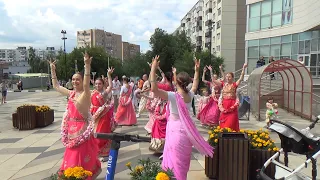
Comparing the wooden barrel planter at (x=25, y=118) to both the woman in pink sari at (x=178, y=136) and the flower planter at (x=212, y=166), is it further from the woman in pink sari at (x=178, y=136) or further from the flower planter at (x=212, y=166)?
the woman in pink sari at (x=178, y=136)

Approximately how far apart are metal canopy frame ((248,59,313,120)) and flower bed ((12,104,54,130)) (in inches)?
336

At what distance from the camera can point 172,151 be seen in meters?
3.69

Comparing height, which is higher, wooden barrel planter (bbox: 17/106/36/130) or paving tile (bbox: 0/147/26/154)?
wooden barrel planter (bbox: 17/106/36/130)

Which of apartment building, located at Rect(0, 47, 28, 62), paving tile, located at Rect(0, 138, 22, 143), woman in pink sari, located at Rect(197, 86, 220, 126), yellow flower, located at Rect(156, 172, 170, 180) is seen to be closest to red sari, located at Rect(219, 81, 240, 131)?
woman in pink sari, located at Rect(197, 86, 220, 126)

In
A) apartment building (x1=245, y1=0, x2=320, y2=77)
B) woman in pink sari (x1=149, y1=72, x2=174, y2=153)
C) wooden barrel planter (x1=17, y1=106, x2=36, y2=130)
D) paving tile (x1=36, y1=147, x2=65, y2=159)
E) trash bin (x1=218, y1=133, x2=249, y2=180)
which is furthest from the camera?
apartment building (x1=245, y1=0, x2=320, y2=77)

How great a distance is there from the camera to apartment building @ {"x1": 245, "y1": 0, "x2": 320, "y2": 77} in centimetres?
2114

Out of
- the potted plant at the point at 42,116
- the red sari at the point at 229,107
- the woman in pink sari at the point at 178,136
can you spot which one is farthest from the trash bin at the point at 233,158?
the potted plant at the point at 42,116

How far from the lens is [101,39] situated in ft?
376

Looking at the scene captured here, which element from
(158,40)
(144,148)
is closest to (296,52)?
(144,148)

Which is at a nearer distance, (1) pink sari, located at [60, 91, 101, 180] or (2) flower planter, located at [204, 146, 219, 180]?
(1) pink sari, located at [60, 91, 101, 180]

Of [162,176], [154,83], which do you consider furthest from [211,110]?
[162,176]

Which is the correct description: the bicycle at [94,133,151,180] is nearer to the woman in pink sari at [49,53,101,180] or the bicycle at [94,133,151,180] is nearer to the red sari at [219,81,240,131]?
the woman in pink sari at [49,53,101,180]

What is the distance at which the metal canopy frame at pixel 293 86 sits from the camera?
12711 millimetres

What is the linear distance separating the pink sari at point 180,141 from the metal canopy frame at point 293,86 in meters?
9.33
